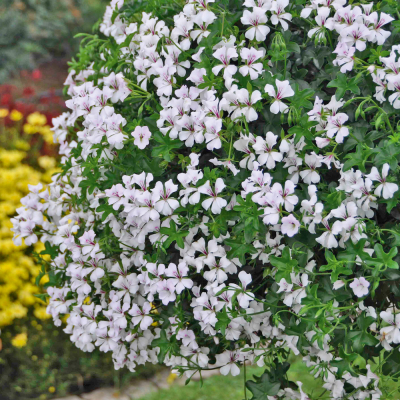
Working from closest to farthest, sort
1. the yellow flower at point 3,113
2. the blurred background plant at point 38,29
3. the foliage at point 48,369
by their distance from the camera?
the foliage at point 48,369 < the yellow flower at point 3,113 < the blurred background plant at point 38,29

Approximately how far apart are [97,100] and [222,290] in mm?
781

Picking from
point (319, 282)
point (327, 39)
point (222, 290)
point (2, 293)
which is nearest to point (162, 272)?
point (222, 290)

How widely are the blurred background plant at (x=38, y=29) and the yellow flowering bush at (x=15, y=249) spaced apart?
6.49 m

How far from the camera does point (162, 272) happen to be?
1562 mm

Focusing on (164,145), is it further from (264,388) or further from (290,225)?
(264,388)

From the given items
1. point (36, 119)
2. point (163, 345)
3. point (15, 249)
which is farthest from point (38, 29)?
point (163, 345)

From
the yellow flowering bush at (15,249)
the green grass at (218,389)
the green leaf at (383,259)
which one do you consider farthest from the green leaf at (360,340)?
the yellow flowering bush at (15,249)

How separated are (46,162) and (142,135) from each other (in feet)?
8.30

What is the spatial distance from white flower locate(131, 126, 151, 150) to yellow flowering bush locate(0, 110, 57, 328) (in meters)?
2.36

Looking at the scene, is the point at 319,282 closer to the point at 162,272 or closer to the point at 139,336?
the point at 162,272

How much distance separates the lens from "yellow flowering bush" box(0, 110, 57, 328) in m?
3.68

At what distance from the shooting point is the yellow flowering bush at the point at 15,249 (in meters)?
3.68

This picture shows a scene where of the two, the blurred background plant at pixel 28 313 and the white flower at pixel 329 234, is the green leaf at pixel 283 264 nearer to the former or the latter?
the white flower at pixel 329 234

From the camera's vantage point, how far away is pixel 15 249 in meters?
3.73
